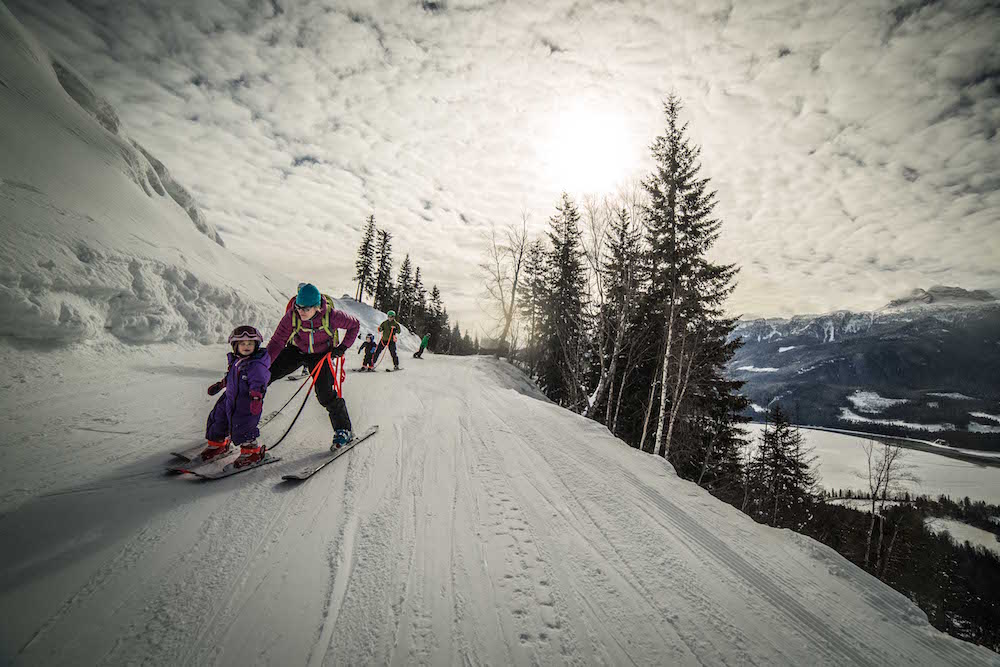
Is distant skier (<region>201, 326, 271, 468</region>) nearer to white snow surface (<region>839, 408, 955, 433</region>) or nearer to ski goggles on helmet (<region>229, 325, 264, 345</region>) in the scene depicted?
ski goggles on helmet (<region>229, 325, 264, 345</region>)

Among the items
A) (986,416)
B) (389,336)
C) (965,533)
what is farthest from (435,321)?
(986,416)

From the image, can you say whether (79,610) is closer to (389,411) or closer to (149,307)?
(389,411)

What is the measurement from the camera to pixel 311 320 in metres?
4.39

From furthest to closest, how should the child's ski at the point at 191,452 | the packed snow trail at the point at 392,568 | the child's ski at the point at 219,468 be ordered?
the child's ski at the point at 191,452 < the child's ski at the point at 219,468 < the packed snow trail at the point at 392,568

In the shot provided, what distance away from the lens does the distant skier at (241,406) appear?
11.4ft

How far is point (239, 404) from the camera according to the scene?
11.7 feet

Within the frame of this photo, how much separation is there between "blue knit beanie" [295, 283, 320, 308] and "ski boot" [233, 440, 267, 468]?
5.45 feet

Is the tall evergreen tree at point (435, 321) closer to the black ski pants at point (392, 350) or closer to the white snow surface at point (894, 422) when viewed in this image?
the black ski pants at point (392, 350)

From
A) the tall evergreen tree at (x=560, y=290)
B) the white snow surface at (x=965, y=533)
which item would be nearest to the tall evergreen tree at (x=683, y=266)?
the tall evergreen tree at (x=560, y=290)

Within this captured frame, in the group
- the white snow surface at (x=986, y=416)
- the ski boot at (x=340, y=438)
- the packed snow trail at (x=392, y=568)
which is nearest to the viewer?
the packed snow trail at (x=392, y=568)

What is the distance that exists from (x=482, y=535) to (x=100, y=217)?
971 centimetres

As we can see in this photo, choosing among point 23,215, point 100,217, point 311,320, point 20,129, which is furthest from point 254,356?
point 20,129

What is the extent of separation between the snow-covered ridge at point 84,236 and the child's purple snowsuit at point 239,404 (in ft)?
12.5

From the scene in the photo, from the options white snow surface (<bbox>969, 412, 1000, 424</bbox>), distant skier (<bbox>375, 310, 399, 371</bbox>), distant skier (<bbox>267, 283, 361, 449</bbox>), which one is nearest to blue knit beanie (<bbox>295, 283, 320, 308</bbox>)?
distant skier (<bbox>267, 283, 361, 449</bbox>)
